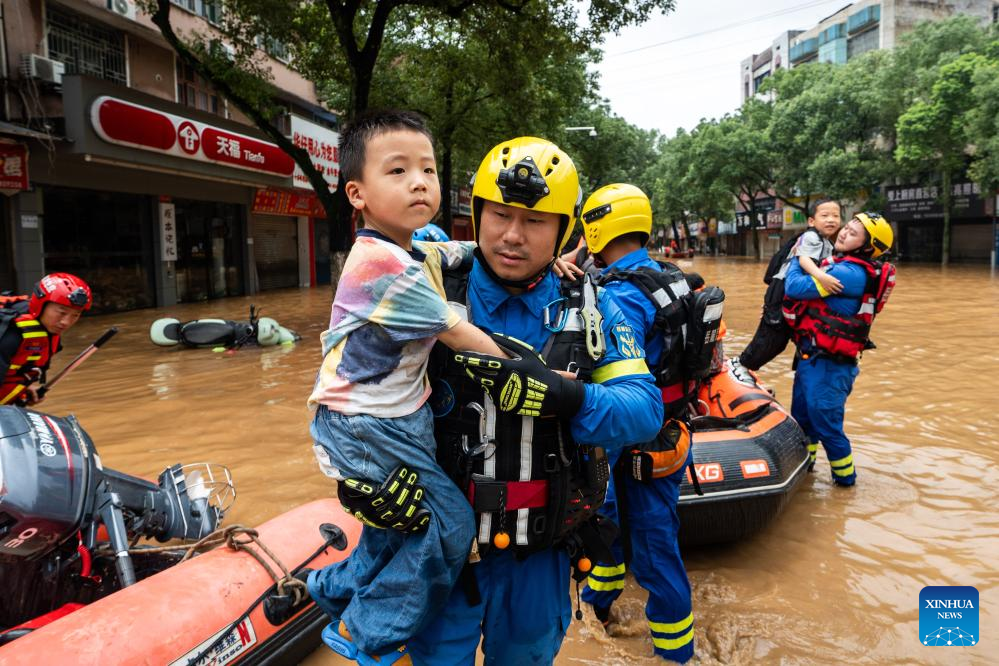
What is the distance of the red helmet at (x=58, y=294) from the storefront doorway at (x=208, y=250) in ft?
50.9

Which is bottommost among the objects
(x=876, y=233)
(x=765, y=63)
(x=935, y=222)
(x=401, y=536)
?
(x=401, y=536)

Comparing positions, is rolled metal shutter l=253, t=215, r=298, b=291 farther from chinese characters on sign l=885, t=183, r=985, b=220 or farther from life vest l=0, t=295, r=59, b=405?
chinese characters on sign l=885, t=183, r=985, b=220

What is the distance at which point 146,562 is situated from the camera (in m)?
3.16

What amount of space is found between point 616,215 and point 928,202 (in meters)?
37.7

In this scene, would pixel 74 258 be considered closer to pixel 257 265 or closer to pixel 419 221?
pixel 257 265

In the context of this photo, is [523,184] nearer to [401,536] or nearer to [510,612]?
[401,536]

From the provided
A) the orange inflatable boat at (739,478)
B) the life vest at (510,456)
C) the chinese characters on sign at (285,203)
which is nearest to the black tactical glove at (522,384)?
the life vest at (510,456)

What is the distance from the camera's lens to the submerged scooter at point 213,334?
10750mm

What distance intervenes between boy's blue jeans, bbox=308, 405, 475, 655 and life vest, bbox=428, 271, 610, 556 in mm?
93

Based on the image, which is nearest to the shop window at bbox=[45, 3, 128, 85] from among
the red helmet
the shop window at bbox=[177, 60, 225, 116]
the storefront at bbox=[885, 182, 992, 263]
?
the shop window at bbox=[177, 60, 225, 116]

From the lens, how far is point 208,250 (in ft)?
63.0

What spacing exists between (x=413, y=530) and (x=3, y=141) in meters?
14.3

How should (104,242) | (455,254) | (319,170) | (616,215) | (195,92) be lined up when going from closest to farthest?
(455,254) < (616,215) < (104,242) < (319,170) < (195,92)

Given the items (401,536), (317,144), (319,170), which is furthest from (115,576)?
(317,144)
